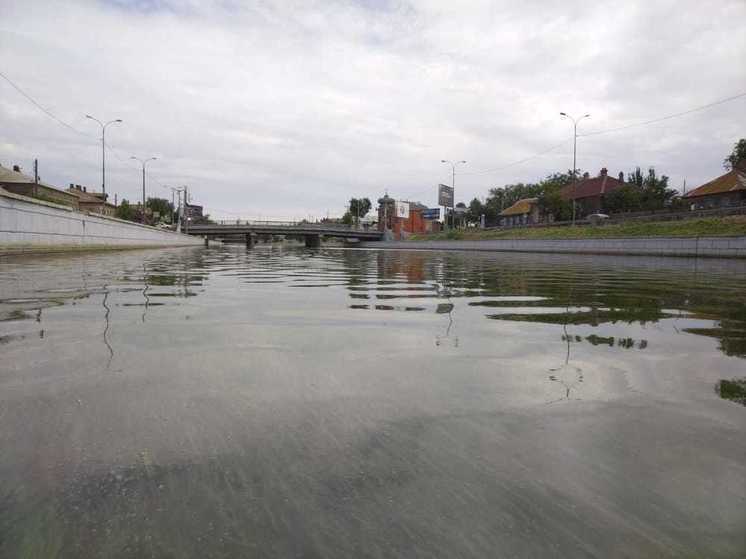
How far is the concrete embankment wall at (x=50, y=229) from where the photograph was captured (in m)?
21.6

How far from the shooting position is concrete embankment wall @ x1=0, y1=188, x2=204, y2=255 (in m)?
21.6

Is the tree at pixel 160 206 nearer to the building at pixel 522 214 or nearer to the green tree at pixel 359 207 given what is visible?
the green tree at pixel 359 207

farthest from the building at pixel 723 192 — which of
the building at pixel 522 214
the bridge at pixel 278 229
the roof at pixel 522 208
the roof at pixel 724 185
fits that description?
the bridge at pixel 278 229

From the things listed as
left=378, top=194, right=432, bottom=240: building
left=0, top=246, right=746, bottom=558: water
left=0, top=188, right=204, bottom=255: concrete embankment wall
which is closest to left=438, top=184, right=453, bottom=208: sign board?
left=378, top=194, right=432, bottom=240: building

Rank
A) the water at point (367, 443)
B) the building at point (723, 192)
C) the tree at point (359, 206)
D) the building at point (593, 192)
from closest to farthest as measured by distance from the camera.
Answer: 1. the water at point (367, 443)
2. the building at point (723, 192)
3. the building at point (593, 192)
4. the tree at point (359, 206)

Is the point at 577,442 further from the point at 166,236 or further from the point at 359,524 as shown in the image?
the point at 166,236

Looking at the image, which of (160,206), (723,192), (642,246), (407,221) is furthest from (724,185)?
(160,206)

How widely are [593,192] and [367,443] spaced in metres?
90.3

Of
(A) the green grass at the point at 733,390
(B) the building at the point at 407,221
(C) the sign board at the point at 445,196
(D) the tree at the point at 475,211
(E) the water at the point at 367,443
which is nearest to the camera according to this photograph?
(E) the water at the point at 367,443

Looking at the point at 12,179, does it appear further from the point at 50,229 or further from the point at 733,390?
the point at 733,390

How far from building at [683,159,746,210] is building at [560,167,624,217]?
1325 centimetres

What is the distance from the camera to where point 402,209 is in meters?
126

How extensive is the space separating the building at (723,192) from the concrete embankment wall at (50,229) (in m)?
62.5

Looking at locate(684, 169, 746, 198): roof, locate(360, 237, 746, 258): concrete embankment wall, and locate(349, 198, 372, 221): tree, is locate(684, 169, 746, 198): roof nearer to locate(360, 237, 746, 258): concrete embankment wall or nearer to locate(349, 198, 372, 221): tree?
locate(360, 237, 746, 258): concrete embankment wall
